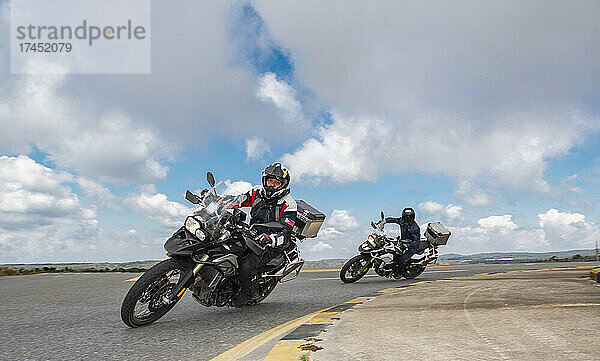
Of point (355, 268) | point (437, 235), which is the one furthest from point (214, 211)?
point (437, 235)

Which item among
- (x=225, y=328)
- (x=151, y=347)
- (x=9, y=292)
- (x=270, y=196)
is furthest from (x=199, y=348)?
(x=9, y=292)

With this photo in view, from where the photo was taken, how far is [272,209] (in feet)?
22.9

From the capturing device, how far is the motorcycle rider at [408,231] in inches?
474

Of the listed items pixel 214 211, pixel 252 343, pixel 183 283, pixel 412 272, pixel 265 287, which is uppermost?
pixel 214 211

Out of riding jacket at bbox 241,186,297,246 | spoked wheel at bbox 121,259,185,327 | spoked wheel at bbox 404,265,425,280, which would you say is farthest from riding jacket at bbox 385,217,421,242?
spoked wheel at bbox 121,259,185,327

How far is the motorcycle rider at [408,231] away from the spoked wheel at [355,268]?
106 cm

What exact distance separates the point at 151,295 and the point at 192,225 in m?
0.84

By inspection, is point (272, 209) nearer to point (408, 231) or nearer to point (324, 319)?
point (324, 319)

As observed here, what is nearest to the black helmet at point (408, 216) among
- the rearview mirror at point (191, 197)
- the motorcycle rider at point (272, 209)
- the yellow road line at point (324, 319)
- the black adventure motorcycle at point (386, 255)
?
the black adventure motorcycle at point (386, 255)

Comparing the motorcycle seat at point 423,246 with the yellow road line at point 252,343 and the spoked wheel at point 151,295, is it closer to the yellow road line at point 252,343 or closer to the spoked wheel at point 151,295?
the yellow road line at point 252,343

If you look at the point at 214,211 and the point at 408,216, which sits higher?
the point at 408,216

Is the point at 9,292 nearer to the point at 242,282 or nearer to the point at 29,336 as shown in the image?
the point at 29,336

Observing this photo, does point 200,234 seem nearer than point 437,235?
Yes

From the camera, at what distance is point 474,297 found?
22.0ft
